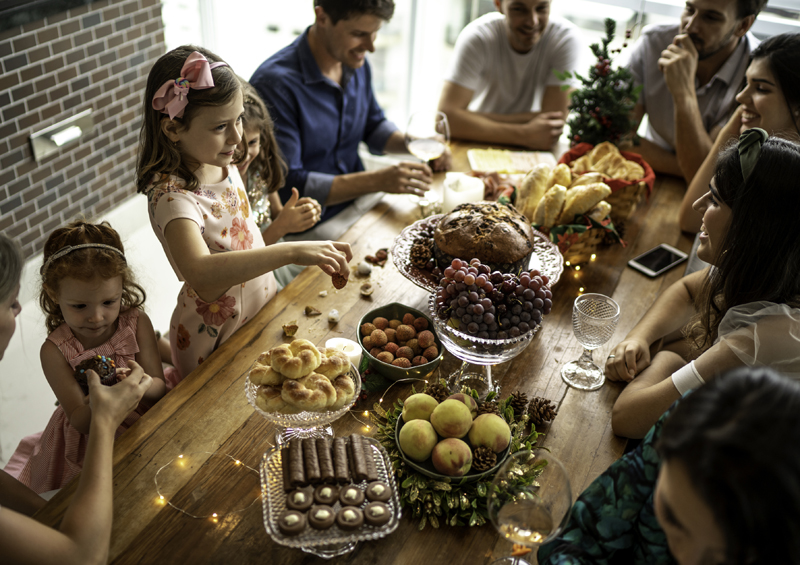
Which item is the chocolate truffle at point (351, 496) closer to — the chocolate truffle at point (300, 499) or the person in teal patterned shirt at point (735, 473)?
the chocolate truffle at point (300, 499)

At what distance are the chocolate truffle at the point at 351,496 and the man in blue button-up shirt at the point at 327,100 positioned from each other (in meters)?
1.36

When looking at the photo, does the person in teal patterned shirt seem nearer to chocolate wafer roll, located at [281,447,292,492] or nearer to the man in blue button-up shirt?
chocolate wafer roll, located at [281,447,292,492]

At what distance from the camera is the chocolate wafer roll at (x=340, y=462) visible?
1.03 metres

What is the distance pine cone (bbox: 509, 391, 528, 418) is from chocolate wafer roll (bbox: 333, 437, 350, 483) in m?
0.45

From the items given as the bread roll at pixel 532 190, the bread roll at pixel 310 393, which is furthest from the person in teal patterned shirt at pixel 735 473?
the bread roll at pixel 532 190

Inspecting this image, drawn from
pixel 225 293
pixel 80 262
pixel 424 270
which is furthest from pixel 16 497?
pixel 424 270

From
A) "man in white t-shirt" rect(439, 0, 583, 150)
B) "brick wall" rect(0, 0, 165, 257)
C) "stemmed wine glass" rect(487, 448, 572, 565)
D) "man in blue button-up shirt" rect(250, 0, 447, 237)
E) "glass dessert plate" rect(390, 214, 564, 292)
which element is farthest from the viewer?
"brick wall" rect(0, 0, 165, 257)

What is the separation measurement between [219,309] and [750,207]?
1.36 metres

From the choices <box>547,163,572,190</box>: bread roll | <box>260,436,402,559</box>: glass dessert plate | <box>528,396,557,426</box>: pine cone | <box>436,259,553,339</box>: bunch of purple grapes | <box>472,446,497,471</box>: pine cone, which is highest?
<box>436,259,553,339</box>: bunch of purple grapes

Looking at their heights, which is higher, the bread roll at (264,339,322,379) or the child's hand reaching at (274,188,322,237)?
the bread roll at (264,339,322,379)

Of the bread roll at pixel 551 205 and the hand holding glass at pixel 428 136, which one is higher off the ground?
the hand holding glass at pixel 428 136

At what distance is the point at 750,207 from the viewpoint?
1283 millimetres

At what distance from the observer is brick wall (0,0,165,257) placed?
113 inches

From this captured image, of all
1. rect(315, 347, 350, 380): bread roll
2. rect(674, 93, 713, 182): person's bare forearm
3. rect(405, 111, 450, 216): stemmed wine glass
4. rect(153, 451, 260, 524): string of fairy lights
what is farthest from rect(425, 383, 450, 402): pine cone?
→ rect(674, 93, 713, 182): person's bare forearm
